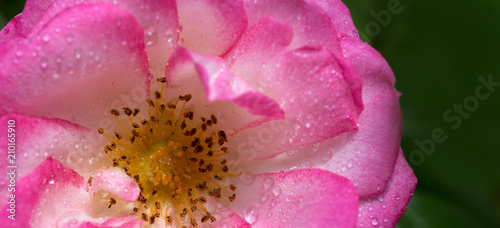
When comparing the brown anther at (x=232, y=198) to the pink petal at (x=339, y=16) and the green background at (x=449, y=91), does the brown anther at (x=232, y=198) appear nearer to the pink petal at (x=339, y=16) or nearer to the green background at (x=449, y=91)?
the pink petal at (x=339, y=16)

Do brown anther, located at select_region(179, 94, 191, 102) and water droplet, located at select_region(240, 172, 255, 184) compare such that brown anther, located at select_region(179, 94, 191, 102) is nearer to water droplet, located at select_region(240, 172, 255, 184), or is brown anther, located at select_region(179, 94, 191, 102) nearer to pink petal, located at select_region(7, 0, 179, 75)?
pink petal, located at select_region(7, 0, 179, 75)

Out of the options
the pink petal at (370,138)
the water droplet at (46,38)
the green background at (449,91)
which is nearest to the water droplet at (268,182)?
the pink petal at (370,138)

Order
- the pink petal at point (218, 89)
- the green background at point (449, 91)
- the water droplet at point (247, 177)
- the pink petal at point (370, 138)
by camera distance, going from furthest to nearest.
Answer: the green background at point (449, 91)
the water droplet at point (247, 177)
the pink petal at point (370, 138)
the pink petal at point (218, 89)

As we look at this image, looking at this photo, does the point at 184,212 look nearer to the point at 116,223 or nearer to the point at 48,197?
the point at 116,223

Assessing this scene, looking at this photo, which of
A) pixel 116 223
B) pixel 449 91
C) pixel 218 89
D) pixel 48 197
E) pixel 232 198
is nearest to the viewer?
pixel 218 89

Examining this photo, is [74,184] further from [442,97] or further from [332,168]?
[442,97]

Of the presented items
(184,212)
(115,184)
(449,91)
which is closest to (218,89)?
(115,184)
